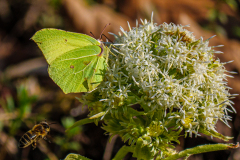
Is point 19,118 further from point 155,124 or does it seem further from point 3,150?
point 155,124

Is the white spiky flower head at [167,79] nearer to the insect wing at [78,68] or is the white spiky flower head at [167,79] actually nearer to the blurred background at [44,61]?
the insect wing at [78,68]

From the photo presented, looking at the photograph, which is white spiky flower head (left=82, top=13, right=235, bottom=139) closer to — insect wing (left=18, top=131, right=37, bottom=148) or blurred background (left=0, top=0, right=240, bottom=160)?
insect wing (left=18, top=131, right=37, bottom=148)

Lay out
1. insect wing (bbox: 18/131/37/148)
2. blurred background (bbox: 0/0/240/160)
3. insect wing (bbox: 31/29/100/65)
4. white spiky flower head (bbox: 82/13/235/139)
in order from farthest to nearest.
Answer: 1. blurred background (bbox: 0/0/240/160)
2. insect wing (bbox: 18/131/37/148)
3. insect wing (bbox: 31/29/100/65)
4. white spiky flower head (bbox: 82/13/235/139)

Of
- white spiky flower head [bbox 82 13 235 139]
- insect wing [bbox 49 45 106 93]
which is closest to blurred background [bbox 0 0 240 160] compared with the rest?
insect wing [bbox 49 45 106 93]

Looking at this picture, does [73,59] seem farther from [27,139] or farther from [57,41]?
[27,139]

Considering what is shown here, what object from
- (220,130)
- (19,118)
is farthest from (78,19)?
(220,130)

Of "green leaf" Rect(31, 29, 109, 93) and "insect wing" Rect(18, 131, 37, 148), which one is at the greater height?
"green leaf" Rect(31, 29, 109, 93)
